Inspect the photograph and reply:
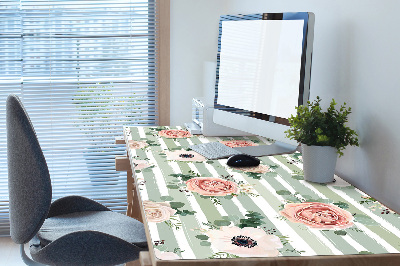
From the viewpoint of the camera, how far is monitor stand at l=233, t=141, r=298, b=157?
218cm

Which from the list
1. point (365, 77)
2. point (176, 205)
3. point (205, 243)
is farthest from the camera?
point (365, 77)

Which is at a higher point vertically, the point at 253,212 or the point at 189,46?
the point at 189,46

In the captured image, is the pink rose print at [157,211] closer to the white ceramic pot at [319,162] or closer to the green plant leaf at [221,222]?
the green plant leaf at [221,222]

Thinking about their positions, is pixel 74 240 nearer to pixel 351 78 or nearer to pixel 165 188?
Answer: pixel 165 188

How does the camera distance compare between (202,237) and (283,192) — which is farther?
(283,192)

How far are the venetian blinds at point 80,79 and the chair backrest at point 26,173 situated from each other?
158 centimetres

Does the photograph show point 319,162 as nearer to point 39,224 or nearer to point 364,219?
point 364,219

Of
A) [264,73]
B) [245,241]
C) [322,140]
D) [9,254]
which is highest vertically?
[264,73]

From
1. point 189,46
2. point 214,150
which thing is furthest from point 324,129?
point 189,46

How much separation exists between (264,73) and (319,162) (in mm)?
518

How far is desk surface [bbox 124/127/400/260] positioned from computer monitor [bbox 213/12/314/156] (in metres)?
0.18

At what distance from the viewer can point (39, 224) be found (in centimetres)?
177

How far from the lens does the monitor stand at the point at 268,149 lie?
2.18 m

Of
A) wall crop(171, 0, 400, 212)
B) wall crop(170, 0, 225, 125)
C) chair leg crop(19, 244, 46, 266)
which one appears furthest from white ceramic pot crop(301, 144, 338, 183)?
wall crop(170, 0, 225, 125)
